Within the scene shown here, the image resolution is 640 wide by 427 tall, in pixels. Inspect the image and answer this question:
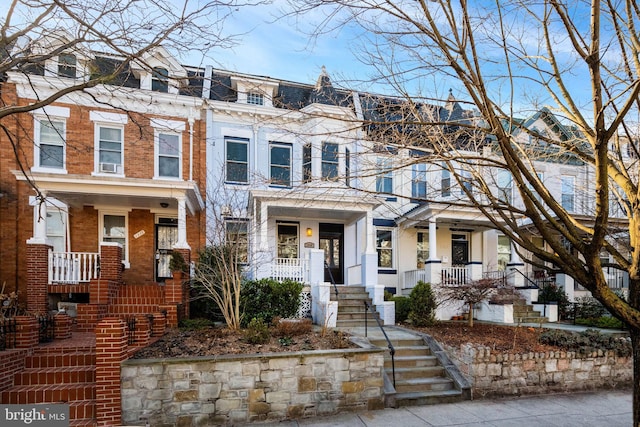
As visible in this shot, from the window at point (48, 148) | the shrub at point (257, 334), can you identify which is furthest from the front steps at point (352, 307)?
the window at point (48, 148)

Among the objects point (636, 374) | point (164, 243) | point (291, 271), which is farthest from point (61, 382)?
point (636, 374)

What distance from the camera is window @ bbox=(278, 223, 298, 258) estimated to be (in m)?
13.6

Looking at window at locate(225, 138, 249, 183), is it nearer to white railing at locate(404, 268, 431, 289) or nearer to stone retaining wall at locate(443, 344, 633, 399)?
white railing at locate(404, 268, 431, 289)

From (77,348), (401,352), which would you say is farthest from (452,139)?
(77,348)

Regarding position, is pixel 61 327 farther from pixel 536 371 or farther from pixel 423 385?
pixel 536 371

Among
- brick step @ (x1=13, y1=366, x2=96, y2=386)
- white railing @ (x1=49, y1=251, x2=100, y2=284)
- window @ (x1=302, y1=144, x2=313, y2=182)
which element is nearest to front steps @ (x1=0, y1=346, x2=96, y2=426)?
brick step @ (x1=13, y1=366, x2=96, y2=386)

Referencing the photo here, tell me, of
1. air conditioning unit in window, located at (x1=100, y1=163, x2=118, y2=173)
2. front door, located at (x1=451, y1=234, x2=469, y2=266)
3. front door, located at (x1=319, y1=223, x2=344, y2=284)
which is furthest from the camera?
front door, located at (x1=451, y1=234, x2=469, y2=266)

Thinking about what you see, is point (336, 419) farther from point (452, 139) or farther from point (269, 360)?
point (452, 139)

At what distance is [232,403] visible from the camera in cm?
568

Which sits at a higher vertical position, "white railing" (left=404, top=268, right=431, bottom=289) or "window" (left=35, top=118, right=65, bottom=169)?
"window" (left=35, top=118, right=65, bottom=169)

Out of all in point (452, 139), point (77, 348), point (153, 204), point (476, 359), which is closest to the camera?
point (452, 139)

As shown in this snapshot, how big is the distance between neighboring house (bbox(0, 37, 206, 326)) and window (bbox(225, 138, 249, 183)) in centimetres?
96

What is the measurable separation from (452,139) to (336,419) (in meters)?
4.44

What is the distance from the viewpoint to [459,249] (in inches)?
605
